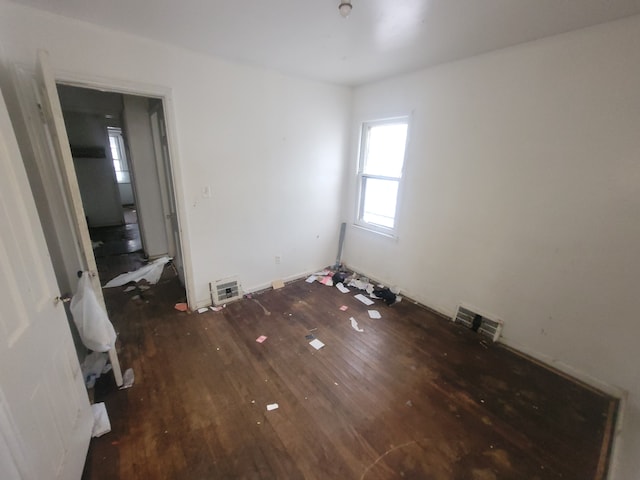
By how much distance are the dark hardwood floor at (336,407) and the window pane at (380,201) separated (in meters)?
1.38

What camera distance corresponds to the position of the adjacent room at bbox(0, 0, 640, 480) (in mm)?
1482

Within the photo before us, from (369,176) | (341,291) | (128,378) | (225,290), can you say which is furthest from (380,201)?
(128,378)

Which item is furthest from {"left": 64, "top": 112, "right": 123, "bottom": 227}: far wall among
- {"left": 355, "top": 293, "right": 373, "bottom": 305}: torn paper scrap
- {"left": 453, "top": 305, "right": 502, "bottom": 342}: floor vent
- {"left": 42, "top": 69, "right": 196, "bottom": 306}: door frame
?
{"left": 453, "top": 305, "right": 502, "bottom": 342}: floor vent

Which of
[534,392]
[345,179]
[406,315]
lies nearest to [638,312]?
[534,392]

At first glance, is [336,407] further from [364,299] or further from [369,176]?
[369,176]

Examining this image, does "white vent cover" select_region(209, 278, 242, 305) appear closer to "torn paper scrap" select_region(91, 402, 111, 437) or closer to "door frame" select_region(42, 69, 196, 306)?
"door frame" select_region(42, 69, 196, 306)

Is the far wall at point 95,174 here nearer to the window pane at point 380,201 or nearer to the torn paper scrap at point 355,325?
the window pane at point 380,201

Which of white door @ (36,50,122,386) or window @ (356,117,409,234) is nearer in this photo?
white door @ (36,50,122,386)

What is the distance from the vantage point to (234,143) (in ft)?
9.02

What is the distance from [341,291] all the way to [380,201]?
131cm

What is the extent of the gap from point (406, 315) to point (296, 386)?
1521 millimetres

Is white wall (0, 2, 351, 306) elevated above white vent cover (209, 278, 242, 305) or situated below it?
above

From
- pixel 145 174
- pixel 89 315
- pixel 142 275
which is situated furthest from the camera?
pixel 145 174

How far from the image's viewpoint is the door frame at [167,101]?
1905mm
